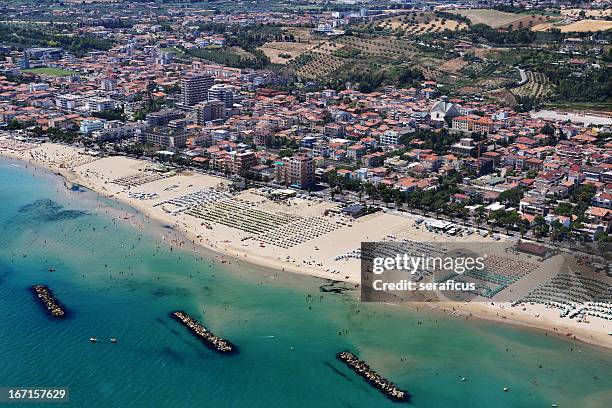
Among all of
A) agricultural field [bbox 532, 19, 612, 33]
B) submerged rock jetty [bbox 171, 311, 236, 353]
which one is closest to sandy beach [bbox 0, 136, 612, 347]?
submerged rock jetty [bbox 171, 311, 236, 353]

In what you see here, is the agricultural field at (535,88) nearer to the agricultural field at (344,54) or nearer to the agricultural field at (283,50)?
the agricultural field at (344,54)

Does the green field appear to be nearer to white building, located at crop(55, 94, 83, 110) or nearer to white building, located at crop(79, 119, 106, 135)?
white building, located at crop(55, 94, 83, 110)

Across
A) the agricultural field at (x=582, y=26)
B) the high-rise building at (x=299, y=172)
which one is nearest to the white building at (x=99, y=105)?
the high-rise building at (x=299, y=172)

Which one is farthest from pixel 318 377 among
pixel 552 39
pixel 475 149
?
pixel 552 39

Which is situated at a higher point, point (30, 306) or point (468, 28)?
point (468, 28)

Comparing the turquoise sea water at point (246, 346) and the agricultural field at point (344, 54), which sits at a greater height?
the agricultural field at point (344, 54)

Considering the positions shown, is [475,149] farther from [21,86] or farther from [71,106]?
[21,86]

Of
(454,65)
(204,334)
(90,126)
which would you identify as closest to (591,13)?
(454,65)
